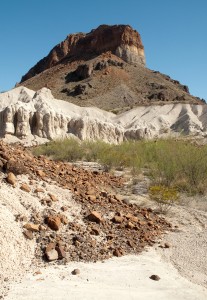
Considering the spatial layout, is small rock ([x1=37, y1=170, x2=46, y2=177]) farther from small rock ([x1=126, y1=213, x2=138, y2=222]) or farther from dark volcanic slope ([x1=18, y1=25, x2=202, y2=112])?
dark volcanic slope ([x1=18, y1=25, x2=202, y2=112])

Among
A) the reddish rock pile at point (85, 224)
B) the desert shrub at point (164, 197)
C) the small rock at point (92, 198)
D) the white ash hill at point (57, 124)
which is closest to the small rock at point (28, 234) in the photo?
the reddish rock pile at point (85, 224)

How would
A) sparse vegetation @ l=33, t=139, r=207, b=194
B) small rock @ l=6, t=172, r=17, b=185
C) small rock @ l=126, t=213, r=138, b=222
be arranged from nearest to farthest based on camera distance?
1. small rock @ l=6, t=172, r=17, b=185
2. small rock @ l=126, t=213, r=138, b=222
3. sparse vegetation @ l=33, t=139, r=207, b=194

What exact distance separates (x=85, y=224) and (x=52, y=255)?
1081mm

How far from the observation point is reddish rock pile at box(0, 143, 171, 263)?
5055 mm

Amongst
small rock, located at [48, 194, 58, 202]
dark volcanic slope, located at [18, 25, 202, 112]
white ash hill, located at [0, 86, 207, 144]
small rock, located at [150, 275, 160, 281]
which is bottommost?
small rock, located at [150, 275, 160, 281]

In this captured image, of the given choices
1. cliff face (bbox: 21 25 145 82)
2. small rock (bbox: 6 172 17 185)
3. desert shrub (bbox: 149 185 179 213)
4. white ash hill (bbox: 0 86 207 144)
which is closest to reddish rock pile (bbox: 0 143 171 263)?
small rock (bbox: 6 172 17 185)

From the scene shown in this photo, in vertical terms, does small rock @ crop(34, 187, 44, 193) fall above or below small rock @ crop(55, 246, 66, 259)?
above

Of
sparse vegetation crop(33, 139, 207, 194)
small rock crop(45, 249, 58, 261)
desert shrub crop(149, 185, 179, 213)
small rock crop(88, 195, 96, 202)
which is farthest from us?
sparse vegetation crop(33, 139, 207, 194)

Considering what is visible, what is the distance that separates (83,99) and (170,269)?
59.0 m

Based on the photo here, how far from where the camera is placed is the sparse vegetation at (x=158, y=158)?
9641 millimetres

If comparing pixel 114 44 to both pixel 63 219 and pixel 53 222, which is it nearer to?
pixel 63 219

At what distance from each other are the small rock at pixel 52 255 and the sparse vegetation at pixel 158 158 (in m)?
5.07

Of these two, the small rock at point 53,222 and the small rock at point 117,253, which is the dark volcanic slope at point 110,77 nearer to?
the small rock at point 53,222

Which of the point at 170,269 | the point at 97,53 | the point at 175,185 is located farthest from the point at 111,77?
the point at 170,269
